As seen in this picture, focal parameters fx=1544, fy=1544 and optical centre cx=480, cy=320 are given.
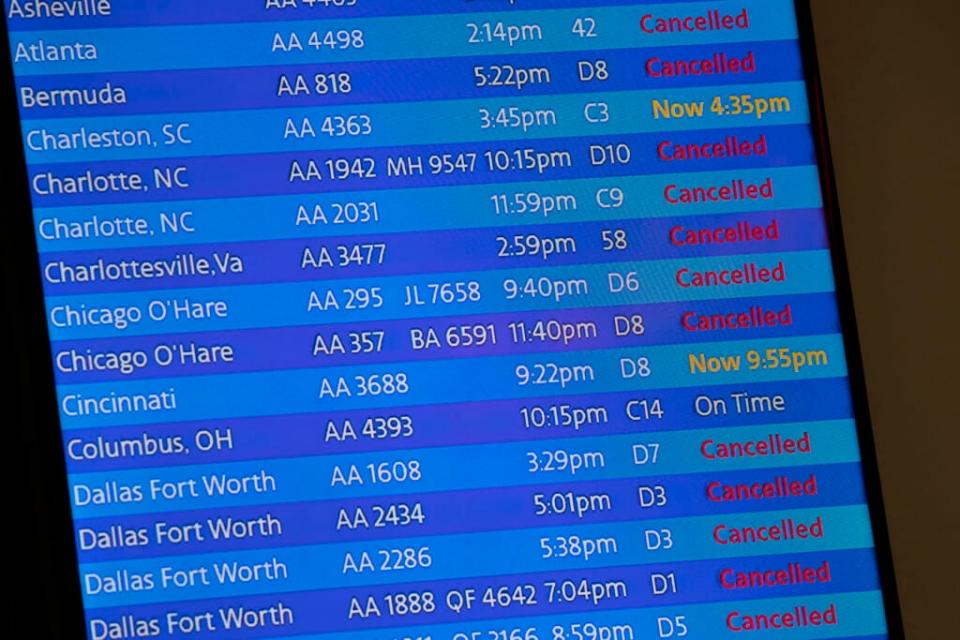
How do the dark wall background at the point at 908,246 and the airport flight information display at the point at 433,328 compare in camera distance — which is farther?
the dark wall background at the point at 908,246

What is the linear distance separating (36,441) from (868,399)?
3.44ft

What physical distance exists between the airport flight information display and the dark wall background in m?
0.17

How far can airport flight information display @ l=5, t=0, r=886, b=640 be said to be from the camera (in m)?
1.81

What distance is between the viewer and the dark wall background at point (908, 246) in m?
2.02

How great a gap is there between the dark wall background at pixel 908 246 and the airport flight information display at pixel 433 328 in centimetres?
17

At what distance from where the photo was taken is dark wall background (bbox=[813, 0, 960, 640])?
2.02 meters

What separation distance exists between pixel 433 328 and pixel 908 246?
0.68 metres

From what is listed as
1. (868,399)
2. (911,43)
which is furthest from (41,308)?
(911,43)

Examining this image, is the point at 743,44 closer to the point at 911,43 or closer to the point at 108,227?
the point at 911,43

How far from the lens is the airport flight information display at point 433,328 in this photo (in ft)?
5.92

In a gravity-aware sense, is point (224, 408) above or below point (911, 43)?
below

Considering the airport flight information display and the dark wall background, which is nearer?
the airport flight information display

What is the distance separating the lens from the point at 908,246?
208 cm

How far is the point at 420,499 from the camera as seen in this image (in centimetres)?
183
